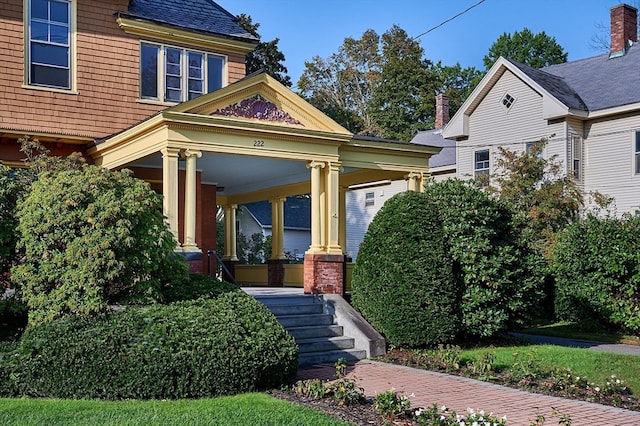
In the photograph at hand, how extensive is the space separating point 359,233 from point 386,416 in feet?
99.3

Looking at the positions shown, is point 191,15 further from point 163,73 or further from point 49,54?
point 49,54

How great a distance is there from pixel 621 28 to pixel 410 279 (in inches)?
703

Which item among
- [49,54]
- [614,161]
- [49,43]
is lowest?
[614,161]

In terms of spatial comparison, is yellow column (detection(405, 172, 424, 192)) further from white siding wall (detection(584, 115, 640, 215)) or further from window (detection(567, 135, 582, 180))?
white siding wall (detection(584, 115, 640, 215))

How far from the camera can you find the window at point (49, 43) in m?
15.1

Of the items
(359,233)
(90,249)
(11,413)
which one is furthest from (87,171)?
(359,233)

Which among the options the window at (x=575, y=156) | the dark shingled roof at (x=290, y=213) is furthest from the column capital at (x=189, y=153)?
the dark shingled roof at (x=290, y=213)

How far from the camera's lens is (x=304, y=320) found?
1272cm

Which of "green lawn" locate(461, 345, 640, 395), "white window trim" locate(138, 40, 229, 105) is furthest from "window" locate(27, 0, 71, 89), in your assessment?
"green lawn" locate(461, 345, 640, 395)

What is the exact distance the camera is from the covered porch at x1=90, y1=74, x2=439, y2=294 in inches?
510

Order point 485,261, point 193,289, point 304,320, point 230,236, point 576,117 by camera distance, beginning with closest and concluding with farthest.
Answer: point 193,289
point 485,261
point 304,320
point 230,236
point 576,117

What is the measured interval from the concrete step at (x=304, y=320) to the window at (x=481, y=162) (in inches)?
590

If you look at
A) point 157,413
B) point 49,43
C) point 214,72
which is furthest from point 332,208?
point 157,413

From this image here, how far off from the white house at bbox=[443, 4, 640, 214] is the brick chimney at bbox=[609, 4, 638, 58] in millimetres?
33
